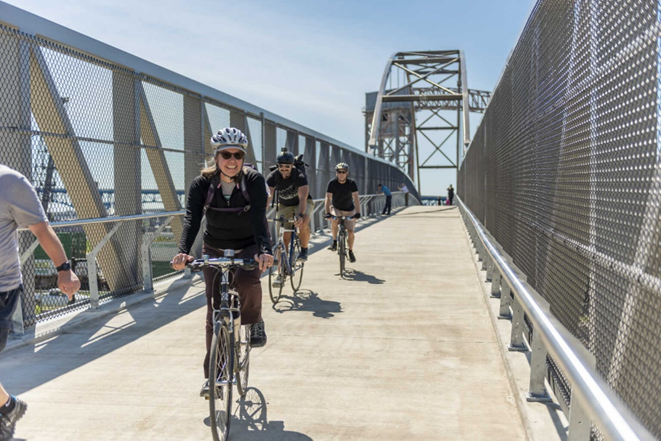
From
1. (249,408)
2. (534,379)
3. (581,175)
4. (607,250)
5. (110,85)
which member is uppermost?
(110,85)

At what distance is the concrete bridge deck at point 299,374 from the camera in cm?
376

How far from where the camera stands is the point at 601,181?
2.65 m

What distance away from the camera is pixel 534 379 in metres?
3.80

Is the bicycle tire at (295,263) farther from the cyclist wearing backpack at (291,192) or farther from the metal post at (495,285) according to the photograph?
the metal post at (495,285)

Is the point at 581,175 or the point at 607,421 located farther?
the point at 581,175

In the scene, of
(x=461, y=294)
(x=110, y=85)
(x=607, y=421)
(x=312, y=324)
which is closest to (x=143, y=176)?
(x=110, y=85)

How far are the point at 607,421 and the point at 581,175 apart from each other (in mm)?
1644

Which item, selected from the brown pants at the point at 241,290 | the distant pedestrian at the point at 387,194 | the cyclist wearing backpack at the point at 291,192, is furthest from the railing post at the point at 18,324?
the distant pedestrian at the point at 387,194

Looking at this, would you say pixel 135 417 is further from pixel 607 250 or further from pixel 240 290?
pixel 607 250

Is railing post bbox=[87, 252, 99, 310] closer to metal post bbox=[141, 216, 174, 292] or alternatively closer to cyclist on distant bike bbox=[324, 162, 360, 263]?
metal post bbox=[141, 216, 174, 292]

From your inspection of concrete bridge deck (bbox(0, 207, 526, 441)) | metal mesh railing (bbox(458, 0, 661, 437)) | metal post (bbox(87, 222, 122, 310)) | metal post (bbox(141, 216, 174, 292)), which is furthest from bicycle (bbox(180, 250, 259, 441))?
metal post (bbox(141, 216, 174, 292))

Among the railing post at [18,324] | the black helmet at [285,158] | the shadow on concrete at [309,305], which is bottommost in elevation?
the shadow on concrete at [309,305]

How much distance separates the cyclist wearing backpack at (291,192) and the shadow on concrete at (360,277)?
1233mm

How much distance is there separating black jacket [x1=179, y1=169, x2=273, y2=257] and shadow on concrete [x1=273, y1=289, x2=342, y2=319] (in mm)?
2900
